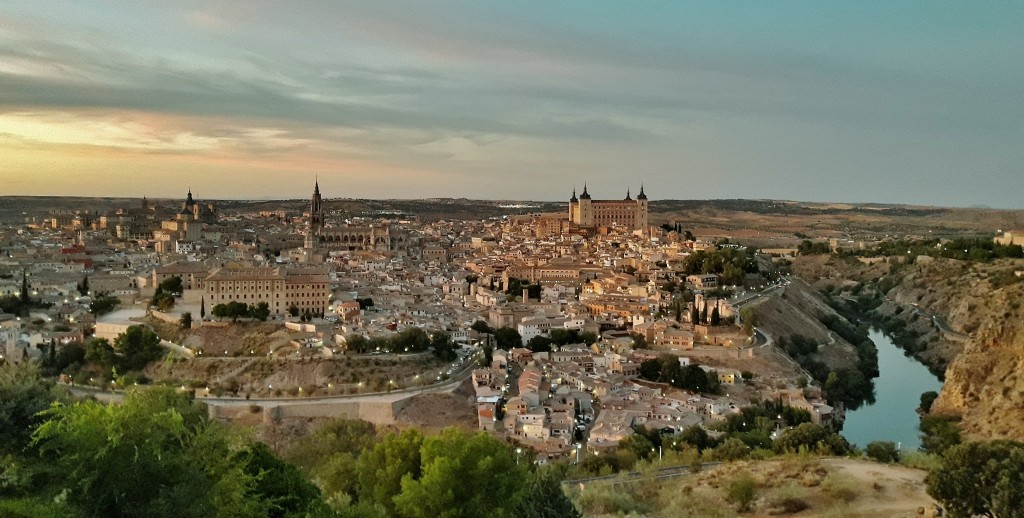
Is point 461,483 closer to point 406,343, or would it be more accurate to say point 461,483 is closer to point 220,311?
point 406,343

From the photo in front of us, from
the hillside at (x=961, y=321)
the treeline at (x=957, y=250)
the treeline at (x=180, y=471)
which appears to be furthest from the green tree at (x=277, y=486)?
the treeline at (x=957, y=250)

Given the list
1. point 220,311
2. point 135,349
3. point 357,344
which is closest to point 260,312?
point 220,311

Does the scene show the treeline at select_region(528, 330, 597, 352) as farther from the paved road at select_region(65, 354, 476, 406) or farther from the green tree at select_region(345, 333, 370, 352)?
the green tree at select_region(345, 333, 370, 352)

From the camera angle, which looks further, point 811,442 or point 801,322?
point 801,322

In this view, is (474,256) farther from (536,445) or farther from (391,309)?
(536,445)

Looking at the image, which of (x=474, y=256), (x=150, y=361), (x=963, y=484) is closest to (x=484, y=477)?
(x=963, y=484)

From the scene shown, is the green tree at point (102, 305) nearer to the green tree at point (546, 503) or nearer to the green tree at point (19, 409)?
the green tree at point (19, 409)
